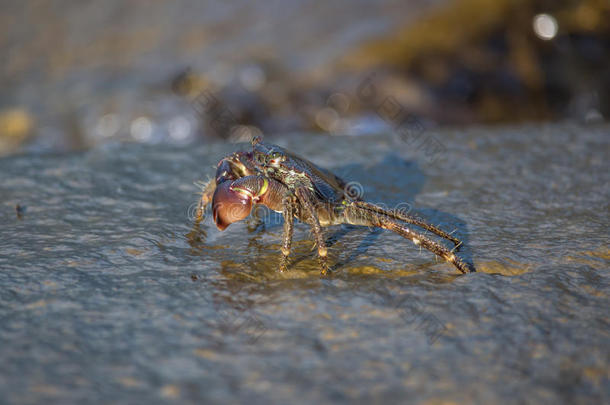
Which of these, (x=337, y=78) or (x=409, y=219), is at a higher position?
(x=337, y=78)

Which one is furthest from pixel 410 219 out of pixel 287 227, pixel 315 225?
pixel 287 227

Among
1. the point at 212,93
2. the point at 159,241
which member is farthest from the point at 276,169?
the point at 212,93

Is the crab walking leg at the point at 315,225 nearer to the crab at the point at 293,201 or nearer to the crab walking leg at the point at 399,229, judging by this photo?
the crab at the point at 293,201

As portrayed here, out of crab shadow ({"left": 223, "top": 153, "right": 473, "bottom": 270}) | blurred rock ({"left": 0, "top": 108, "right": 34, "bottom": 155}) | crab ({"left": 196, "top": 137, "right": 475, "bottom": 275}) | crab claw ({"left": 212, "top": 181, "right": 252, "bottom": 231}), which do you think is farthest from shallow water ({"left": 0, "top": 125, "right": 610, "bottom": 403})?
blurred rock ({"left": 0, "top": 108, "right": 34, "bottom": 155})

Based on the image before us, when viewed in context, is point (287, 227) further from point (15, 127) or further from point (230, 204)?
point (15, 127)

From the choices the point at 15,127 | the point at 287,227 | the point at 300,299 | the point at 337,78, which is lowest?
the point at 300,299

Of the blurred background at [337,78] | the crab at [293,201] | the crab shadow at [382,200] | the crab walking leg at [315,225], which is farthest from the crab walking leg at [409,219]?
the blurred background at [337,78]
